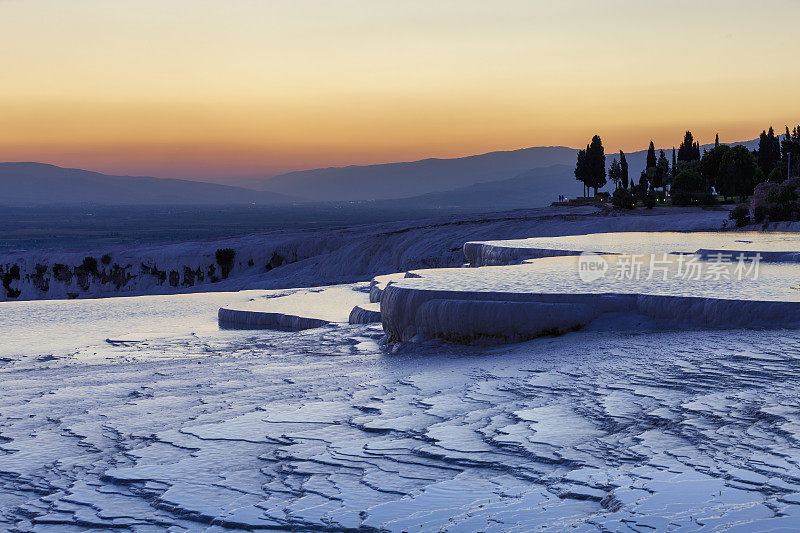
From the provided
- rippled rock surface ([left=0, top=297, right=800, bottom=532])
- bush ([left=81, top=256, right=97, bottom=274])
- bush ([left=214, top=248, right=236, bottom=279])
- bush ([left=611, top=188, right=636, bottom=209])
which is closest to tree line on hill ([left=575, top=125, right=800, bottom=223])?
bush ([left=611, top=188, right=636, bottom=209])

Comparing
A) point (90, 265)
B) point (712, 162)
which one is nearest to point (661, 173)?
point (712, 162)

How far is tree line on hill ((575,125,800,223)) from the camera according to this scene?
1238 inches

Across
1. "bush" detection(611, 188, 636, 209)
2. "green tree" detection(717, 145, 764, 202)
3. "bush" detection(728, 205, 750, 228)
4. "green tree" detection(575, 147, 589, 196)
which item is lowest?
"bush" detection(728, 205, 750, 228)

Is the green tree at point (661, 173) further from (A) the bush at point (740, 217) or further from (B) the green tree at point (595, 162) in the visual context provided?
(A) the bush at point (740, 217)

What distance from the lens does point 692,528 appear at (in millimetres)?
4441

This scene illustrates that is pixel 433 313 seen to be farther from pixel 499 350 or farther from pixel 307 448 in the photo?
pixel 307 448

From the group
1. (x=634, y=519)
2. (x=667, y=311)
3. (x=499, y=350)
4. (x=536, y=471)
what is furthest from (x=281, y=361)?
(x=634, y=519)

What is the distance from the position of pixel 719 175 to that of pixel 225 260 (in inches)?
1208

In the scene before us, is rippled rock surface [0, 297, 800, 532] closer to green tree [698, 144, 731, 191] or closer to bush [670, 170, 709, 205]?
bush [670, 170, 709, 205]

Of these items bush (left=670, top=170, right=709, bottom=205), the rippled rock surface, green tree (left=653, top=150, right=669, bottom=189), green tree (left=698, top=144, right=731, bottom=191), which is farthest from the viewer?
green tree (left=653, top=150, right=669, bottom=189)

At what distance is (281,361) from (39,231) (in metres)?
130

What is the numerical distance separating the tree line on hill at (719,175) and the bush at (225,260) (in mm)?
23589

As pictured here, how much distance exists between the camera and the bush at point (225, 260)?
4922cm

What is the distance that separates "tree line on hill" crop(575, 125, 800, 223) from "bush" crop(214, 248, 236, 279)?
23.6 meters
